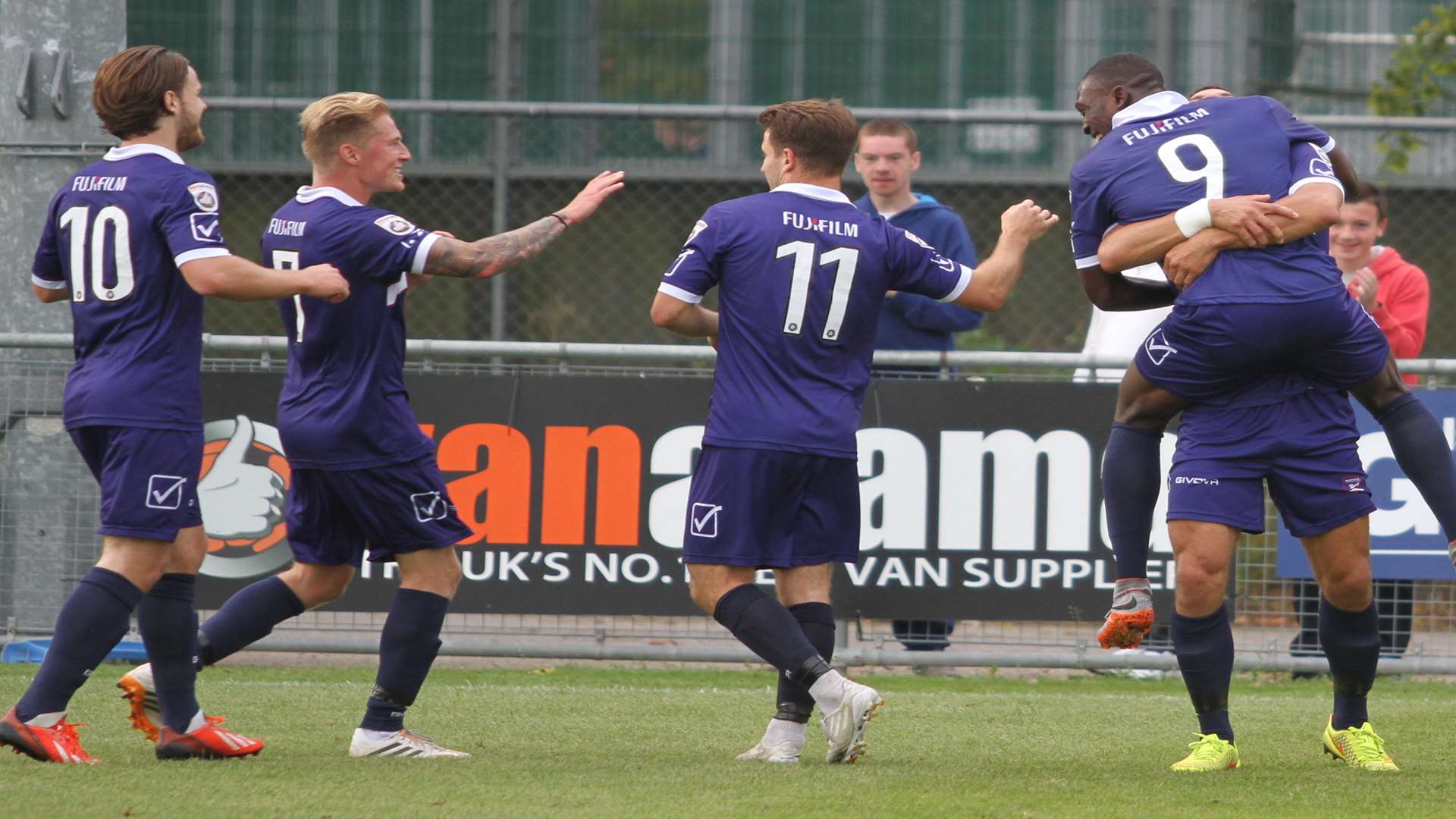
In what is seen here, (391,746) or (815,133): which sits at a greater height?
(815,133)

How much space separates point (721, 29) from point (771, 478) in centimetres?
921

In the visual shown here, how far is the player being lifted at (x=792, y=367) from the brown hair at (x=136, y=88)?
4.68ft

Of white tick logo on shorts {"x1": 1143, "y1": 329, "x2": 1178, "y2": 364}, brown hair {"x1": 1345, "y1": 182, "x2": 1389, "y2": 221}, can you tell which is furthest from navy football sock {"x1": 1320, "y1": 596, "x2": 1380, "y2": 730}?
brown hair {"x1": 1345, "y1": 182, "x2": 1389, "y2": 221}

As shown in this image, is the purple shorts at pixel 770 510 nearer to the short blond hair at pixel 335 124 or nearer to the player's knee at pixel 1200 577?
the player's knee at pixel 1200 577

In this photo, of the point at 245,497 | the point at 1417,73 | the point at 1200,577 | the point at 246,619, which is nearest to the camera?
the point at 1200,577

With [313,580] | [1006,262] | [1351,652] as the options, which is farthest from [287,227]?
[1351,652]

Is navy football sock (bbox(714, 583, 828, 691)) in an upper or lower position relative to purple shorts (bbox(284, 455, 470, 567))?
lower

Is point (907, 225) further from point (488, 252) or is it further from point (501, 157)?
point (501, 157)

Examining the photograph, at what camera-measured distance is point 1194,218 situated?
15.1 ft

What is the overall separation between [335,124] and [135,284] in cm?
69

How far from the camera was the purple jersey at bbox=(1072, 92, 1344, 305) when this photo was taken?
181 inches

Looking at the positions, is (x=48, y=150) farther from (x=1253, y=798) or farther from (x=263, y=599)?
(x=1253, y=798)

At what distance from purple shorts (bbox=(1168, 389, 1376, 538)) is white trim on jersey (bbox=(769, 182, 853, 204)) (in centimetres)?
116

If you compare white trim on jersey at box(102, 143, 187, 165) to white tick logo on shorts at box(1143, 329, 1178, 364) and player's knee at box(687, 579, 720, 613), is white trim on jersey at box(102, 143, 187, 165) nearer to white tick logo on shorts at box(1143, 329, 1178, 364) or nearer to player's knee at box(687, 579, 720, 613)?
player's knee at box(687, 579, 720, 613)
